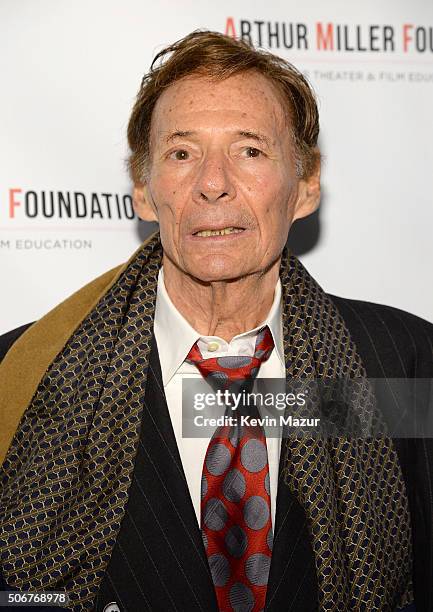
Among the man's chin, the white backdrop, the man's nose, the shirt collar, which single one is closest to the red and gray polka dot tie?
the shirt collar

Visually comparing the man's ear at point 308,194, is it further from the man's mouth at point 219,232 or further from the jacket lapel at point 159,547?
the jacket lapel at point 159,547

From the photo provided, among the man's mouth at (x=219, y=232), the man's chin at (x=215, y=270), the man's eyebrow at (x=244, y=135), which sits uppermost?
the man's eyebrow at (x=244, y=135)

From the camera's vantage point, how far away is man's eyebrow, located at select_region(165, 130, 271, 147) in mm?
1571

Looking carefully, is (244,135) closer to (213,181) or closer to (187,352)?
(213,181)

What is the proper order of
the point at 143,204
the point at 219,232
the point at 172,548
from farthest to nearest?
the point at 143,204 → the point at 219,232 → the point at 172,548

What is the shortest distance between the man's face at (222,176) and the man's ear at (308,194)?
0.10 m

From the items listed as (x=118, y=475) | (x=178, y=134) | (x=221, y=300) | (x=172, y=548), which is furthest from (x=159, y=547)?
(x=178, y=134)

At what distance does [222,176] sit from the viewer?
153cm

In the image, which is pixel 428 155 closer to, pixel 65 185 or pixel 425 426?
pixel 425 426

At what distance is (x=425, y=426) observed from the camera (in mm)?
1674

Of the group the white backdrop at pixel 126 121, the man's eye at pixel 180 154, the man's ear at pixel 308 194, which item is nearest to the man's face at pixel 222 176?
the man's eye at pixel 180 154

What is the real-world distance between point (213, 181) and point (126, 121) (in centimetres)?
53

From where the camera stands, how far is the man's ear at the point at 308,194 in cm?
175

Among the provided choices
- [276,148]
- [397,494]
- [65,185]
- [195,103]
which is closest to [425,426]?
[397,494]
